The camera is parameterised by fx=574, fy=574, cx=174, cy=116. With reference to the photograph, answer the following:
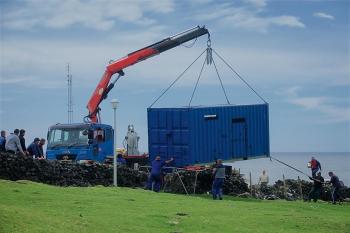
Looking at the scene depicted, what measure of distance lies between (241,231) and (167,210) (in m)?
2.97

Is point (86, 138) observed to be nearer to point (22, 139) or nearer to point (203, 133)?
point (22, 139)

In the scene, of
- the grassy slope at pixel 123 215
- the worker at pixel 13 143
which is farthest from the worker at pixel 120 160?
the grassy slope at pixel 123 215

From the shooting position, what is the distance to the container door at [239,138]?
26.3 meters

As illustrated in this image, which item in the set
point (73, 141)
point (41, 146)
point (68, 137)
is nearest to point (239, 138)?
point (73, 141)

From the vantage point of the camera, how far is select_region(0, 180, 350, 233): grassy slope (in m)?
12.0

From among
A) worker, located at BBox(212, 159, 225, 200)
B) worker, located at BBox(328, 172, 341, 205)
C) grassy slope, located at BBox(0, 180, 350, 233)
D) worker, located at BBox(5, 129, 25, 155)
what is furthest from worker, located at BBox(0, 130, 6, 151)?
worker, located at BBox(328, 172, 341, 205)

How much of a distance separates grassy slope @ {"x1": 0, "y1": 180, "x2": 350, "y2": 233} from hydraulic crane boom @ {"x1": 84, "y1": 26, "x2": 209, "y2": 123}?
11289mm

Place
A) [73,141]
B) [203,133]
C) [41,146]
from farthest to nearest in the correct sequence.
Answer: [73,141]
[203,133]
[41,146]

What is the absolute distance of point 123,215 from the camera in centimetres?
1414

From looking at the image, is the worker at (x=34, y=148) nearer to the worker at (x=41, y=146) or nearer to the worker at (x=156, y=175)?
the worker at (x=41, y=146)

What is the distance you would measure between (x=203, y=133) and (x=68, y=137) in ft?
20.2

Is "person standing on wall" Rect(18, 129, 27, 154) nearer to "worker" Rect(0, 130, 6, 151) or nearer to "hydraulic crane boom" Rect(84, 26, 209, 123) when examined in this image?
"worker" Rect(0, 130, 6, 151)

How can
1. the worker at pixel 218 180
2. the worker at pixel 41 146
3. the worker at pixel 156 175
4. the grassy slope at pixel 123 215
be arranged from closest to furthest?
the grassy slope at pixel 123 215
the worker at pixel 218 180
the worker at pixel 156 175
the worker at pixel 41 146

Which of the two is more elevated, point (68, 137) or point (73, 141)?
point (68, 137)
